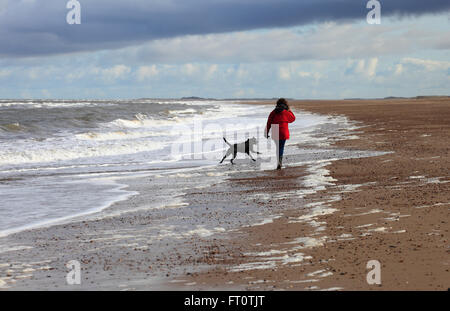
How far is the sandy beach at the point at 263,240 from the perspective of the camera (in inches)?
198

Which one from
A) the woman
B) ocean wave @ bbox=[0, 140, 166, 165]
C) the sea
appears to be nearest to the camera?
the sea

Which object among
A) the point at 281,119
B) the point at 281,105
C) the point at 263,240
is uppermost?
the point at 281,105

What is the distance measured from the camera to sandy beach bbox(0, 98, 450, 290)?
5039mm

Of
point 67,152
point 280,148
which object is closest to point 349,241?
point 280,148

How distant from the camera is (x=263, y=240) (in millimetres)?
6496

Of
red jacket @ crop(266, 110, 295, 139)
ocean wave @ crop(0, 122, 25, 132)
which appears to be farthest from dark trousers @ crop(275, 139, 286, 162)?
ocean wave @ crop(0, 122, 25, 132)

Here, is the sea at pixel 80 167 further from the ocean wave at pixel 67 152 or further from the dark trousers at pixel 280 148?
the dark trousers at pixel 280 148

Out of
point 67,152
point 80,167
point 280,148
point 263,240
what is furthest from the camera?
point 67,152

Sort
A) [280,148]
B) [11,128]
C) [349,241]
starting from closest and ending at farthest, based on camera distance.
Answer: [349,241]
[280,148]
[11,128]

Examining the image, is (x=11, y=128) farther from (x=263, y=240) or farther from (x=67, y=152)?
(x=263, y=240)

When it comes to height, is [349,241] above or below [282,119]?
below

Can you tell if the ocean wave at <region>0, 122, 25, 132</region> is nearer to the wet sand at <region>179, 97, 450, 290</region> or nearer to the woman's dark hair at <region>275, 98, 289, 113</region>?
the woman's dark hair at <region>275, 98, 289, 113</region>

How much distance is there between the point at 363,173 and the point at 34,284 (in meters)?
8.22
